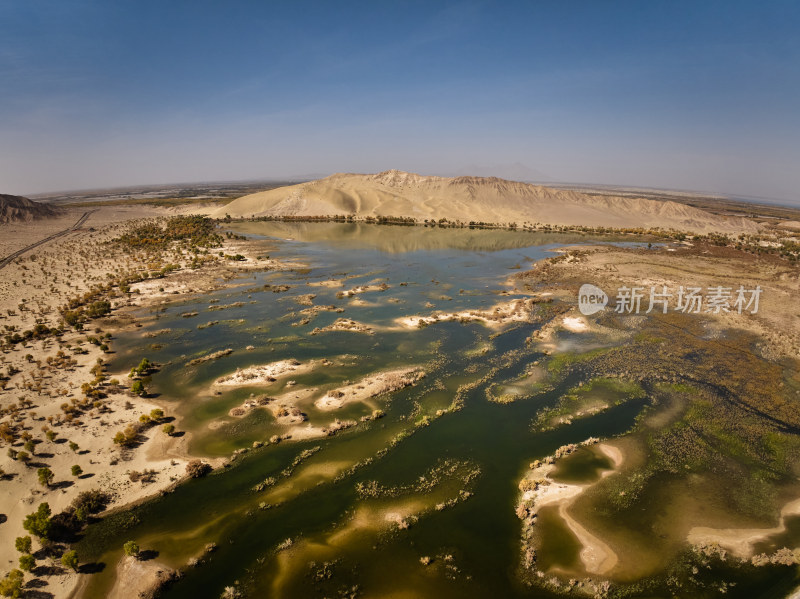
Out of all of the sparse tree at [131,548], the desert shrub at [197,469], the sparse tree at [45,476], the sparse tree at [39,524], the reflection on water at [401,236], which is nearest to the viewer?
the sparse tree at [131,548]

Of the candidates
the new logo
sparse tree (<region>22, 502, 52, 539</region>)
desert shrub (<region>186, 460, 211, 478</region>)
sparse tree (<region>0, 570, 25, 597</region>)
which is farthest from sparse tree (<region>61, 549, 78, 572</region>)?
the new logo

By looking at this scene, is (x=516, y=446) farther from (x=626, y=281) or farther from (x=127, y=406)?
(x=626, y=281)

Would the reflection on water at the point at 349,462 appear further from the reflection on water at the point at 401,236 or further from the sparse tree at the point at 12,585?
the reflection on water at the point at 401,236

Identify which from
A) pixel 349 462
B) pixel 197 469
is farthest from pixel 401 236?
pixel 197 469

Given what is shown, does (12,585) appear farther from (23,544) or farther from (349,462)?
(349,462)

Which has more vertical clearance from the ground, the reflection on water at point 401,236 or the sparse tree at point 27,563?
the reflection on water at point 401,236

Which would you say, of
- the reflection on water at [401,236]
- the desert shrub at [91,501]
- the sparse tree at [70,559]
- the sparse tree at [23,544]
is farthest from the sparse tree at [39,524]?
the reflection on water at [401,236]
